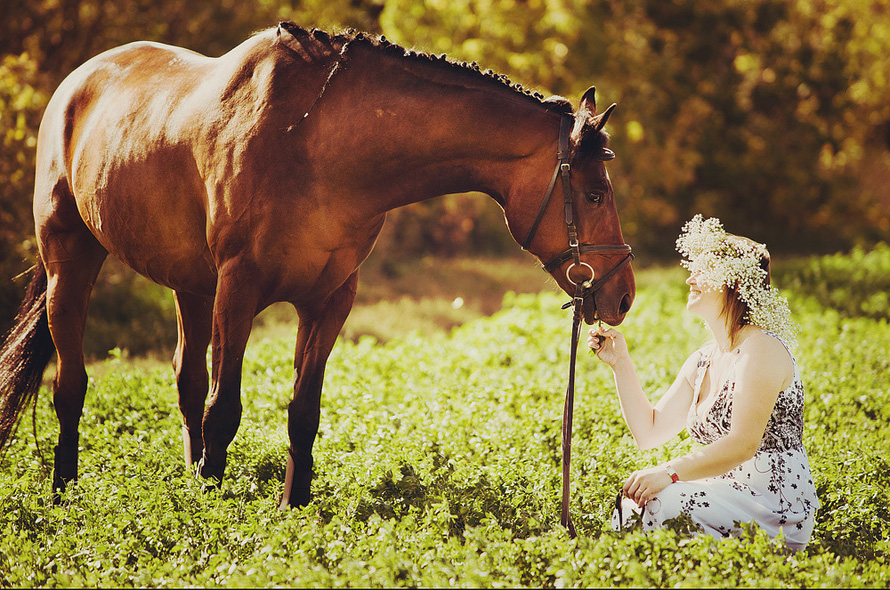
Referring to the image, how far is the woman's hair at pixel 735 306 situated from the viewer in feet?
10.8

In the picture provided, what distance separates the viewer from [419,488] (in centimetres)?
381

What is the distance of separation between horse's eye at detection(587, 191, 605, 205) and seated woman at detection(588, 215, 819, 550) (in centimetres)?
48

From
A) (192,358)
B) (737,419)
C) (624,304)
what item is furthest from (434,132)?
(192,358)

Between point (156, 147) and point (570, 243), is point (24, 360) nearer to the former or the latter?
point (156, 147)

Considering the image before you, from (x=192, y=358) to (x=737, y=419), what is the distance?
9.95ft

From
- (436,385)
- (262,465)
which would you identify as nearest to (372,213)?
(262,465)

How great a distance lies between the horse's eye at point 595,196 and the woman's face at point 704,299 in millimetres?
539

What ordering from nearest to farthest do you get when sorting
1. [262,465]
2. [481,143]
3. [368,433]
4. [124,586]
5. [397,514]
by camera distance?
[124,586], [481,143], [397,514], [262,465], [368,433]

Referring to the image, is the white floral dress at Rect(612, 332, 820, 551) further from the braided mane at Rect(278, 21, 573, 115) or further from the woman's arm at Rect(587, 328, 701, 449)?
the braided mane at Rect(278, 21, 573, 115)

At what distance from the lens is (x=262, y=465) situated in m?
4.25

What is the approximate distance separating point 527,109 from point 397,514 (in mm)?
1925

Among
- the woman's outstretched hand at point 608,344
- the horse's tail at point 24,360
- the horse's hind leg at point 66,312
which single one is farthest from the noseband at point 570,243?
the horse's tail at point 24,360

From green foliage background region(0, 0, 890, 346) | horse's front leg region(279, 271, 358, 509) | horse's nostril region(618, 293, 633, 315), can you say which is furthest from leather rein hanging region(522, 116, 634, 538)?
green foliage background region(0, 0, 890, 346)

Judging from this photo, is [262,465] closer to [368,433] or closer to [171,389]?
[368,433]
